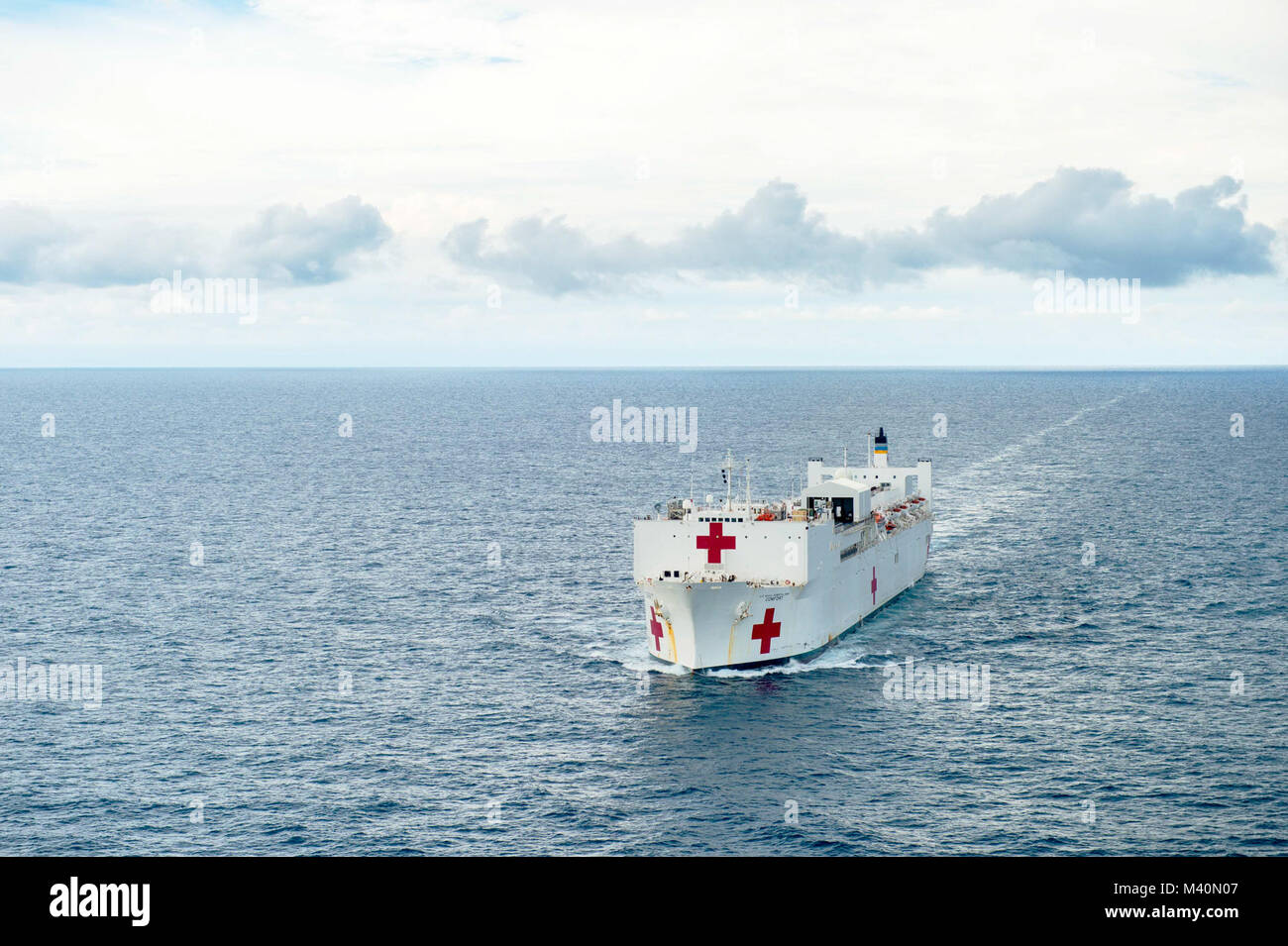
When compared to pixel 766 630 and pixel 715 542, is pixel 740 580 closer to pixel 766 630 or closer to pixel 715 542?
pixel 715 542

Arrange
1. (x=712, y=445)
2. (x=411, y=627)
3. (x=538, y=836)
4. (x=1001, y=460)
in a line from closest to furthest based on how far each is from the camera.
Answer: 1. (x=538, y=836)
2. (x=411, y=627)
3. (x=1001, y=460)
4. (x=712, y=445)

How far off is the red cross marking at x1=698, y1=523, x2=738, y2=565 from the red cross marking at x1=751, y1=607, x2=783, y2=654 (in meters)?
3.78

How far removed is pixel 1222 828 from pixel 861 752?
42.1 feet

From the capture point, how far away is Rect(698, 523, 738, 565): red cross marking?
2319 inches

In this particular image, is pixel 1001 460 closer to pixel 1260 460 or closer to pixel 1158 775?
pixel 1260 460

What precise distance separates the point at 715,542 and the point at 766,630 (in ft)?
16.4

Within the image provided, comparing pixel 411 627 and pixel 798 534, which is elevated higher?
pixel 798 534

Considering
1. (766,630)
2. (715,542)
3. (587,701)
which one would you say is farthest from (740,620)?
(587,701)

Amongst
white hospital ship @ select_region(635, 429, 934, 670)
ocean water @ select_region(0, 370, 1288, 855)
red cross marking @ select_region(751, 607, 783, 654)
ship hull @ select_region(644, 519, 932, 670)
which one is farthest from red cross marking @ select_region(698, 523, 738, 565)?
ocean water @ select_region(0, 370, 1288, 855)

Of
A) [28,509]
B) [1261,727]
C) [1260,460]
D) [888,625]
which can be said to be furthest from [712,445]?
[1261,727]

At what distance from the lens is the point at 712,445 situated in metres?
179

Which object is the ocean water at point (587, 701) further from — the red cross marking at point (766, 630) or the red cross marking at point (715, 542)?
the red cross marking at point (715, 542)

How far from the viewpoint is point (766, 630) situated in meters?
57.6

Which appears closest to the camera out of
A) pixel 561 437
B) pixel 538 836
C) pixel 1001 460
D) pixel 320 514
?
pixel 538 836
